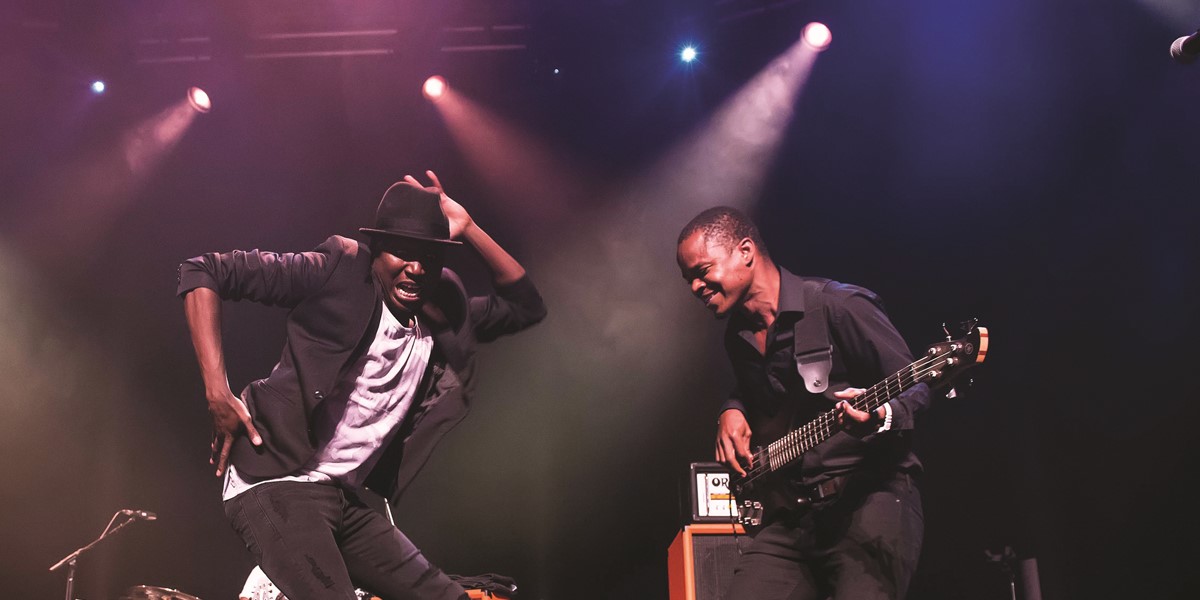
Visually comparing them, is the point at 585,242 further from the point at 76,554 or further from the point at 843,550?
the point at 843,550

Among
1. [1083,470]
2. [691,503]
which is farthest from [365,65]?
[1083,470]

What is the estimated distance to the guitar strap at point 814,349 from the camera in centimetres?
346

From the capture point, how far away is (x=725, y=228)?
13.3 feet

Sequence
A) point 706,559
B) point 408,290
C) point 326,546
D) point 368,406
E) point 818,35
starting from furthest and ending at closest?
1. point 818,35
2. point 706,559
3. point 408,290
4. point 368,406
5. point 326,546

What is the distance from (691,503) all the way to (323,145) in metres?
4.43

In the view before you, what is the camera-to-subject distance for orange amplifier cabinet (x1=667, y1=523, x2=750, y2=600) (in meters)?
5.79

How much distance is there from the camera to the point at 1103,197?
6.46 meters

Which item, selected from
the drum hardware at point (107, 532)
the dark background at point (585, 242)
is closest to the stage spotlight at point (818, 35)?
the dark background at point (585, 242)

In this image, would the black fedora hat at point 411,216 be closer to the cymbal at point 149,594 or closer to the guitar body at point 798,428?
the guitar body at point 798,428

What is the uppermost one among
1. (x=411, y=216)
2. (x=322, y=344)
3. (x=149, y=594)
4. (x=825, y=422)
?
(x=411, y=216)

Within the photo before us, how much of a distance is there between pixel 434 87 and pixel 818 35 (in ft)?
10.6

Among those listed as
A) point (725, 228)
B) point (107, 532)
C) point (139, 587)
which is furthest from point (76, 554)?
point (725, 228)

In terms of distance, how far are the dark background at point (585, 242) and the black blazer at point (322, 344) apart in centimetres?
390

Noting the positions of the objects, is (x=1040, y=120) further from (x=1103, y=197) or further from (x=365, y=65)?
(x=365, y=65)
